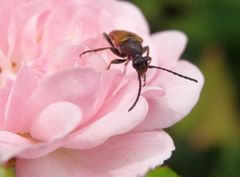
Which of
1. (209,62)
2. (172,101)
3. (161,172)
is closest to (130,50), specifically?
(172,101)

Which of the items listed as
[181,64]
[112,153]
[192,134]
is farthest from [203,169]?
[112,153]

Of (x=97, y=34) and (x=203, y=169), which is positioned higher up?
(x=97, y=34)

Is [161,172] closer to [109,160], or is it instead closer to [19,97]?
[109,160]

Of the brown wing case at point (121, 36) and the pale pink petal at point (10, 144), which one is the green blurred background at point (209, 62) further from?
the pale pink petal at point (10, 144)

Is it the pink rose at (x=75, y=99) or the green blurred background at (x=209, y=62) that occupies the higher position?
the pink rose at (x=75, y=99)

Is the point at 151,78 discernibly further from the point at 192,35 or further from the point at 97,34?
the point at 192,35

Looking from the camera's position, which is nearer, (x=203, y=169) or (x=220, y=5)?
(x=203, y=169)

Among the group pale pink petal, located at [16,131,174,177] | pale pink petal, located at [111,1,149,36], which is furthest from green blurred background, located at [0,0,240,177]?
pale pink petal, located at [16,131,174,177]

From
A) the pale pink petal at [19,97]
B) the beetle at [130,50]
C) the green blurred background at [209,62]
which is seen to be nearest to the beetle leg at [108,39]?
the beetle at [130,50]
